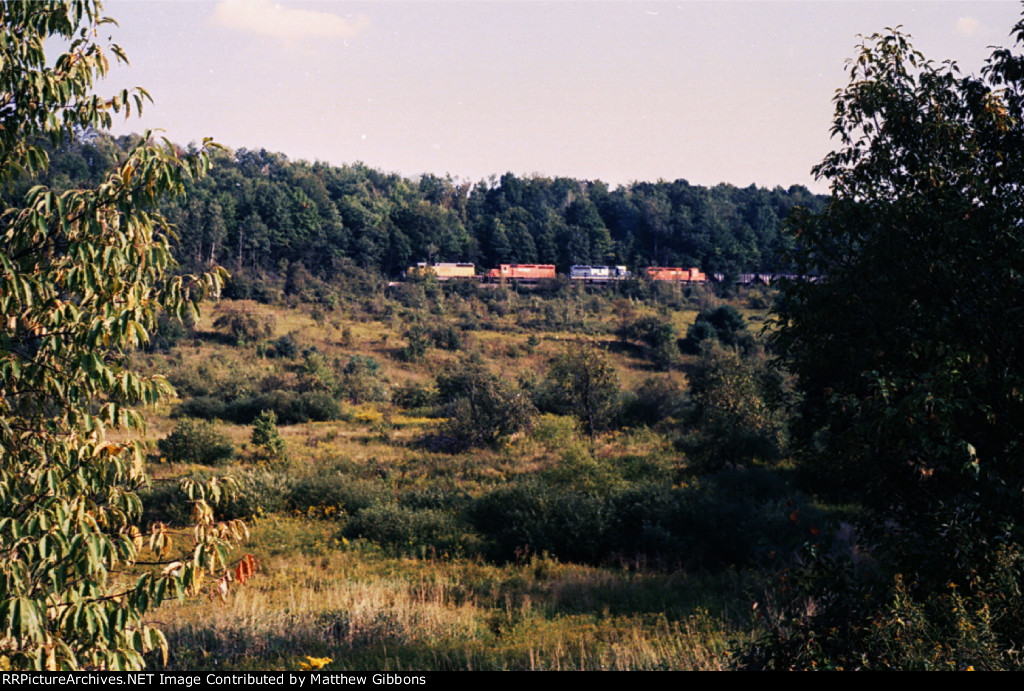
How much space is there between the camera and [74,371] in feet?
15.4

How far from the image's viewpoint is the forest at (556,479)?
457cm

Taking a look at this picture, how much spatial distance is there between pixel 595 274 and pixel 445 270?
18.2 m

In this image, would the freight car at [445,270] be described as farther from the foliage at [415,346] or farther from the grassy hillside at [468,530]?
the grassy hillside at [468,530]

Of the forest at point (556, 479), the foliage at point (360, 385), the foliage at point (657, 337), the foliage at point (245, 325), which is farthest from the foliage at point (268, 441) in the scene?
the foliage at point (657, 337)

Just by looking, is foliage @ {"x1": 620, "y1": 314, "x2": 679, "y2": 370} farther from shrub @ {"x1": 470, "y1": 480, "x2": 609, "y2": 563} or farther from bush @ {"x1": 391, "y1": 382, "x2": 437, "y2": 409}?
shrub @ {"x1": 470, "y1": 480, "x2": 609, "y2": 563}

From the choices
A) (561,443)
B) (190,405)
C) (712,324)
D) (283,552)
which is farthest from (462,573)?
(712,324)

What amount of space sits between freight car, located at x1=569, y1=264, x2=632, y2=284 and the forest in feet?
182

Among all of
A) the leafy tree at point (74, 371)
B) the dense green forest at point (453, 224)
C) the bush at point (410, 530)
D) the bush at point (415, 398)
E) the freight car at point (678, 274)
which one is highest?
the dense green forest at point (453, 224)

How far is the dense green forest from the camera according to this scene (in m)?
80.2

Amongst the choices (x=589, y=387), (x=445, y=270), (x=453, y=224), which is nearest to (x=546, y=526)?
(x=589, y=387)

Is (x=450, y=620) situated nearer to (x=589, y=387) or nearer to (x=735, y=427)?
(x=735, y=427)

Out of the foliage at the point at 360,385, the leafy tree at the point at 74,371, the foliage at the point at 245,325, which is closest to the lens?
the leafy tree at the point at 74,371

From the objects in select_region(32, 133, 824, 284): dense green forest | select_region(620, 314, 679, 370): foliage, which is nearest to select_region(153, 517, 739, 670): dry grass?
select_region(620, 314, 679, 370): foliage

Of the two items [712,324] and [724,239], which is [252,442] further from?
[724,239]
